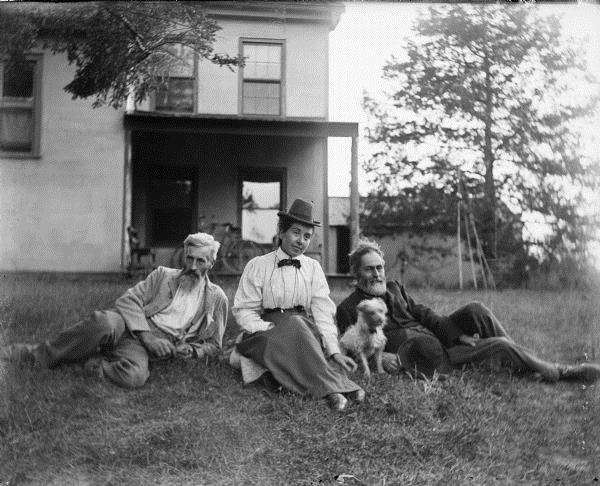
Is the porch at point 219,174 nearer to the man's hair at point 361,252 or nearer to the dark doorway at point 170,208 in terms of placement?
the dark doorway at point 170,208

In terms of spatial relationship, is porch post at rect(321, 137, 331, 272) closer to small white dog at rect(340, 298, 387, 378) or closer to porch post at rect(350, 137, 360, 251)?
porch post at rect(350, 137, 360, 251)

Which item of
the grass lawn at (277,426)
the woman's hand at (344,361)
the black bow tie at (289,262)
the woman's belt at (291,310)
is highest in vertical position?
the black bow tie at (289,262)

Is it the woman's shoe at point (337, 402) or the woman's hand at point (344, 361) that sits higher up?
the woman's hand at point (344, 361)

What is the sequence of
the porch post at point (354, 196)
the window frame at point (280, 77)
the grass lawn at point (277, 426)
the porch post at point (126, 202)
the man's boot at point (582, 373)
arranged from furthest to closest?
the porch post at point (354, 196), the porch post at point (126, 202), the window frame at point (280, 77), the man's boot at point (582, 373), the grass lawn at point (277, 426)

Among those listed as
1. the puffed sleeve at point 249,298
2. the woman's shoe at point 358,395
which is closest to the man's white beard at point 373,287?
the puffed sleeve at point 249,298

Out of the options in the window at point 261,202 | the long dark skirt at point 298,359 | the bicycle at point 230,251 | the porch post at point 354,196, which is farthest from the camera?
the window at point 261,202

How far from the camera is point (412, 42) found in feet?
15.8

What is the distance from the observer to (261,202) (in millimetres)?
6402

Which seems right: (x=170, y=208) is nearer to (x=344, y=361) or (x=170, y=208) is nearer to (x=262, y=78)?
(x=262, y=78)

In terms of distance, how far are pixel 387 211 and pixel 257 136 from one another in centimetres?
188

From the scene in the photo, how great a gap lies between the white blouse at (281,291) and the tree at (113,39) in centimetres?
176

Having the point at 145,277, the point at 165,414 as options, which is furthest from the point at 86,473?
the point at 145,277

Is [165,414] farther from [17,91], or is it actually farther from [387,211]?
[387,211]

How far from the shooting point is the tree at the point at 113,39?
4.43 m
